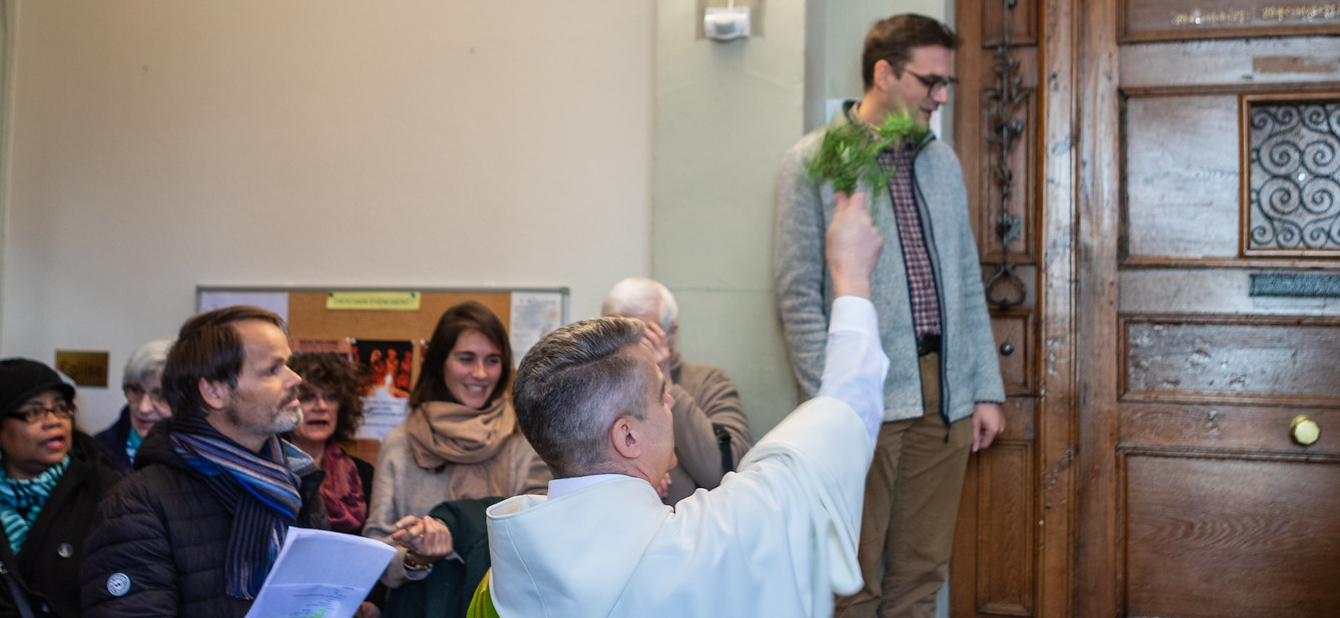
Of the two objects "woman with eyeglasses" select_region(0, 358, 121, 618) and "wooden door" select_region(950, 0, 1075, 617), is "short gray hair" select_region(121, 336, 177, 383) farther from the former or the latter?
"wooden door" select_region(950, 0, 1075, 617)

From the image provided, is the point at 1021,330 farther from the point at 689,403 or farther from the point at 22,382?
the point at 22,382

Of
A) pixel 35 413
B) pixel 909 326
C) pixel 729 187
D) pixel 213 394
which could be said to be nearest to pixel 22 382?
pixel 35 413

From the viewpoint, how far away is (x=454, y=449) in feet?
9.55

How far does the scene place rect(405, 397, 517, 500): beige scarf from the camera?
9.56 ft

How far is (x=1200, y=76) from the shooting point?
3.32 m

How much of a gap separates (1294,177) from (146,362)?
3.95 metres

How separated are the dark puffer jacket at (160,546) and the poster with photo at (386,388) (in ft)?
5.39

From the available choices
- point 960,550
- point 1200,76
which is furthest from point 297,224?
point 1200,76

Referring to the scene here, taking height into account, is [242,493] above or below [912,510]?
above

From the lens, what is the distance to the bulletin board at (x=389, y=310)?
3.72 metres

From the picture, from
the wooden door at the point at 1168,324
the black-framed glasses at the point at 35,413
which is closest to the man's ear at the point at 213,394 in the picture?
the black-framed glasses at the point at 35,413

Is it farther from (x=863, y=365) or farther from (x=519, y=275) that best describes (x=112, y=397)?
(x=863, y=365)

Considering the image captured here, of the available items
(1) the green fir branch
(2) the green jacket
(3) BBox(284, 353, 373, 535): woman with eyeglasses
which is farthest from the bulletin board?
(1) the green fir branch

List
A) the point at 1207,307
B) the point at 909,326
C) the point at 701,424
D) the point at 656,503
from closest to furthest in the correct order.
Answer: the point at 656,503, the point at 701,424, the point at 909,326, the point at 1207,307
